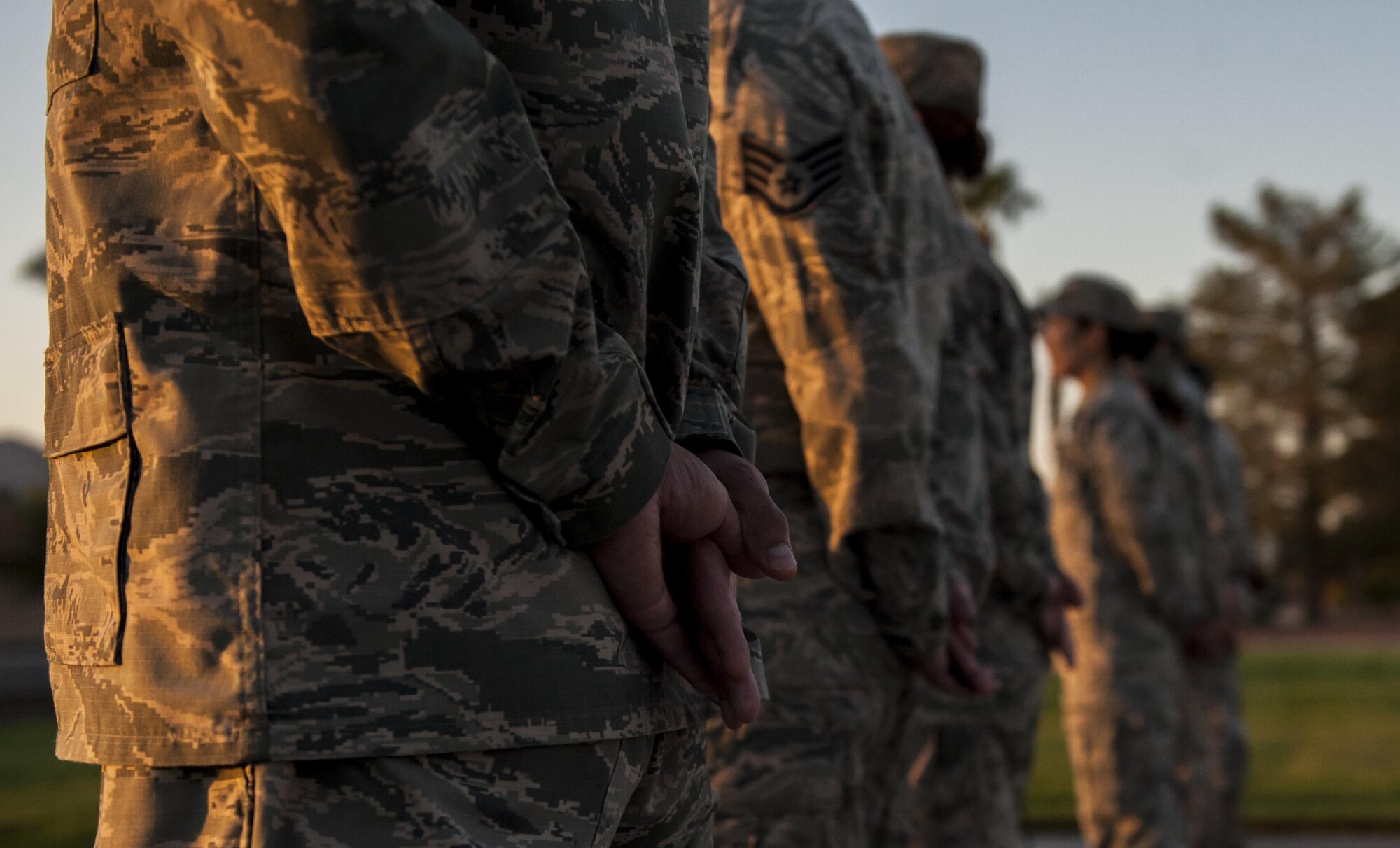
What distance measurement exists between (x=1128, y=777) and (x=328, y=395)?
235 inches

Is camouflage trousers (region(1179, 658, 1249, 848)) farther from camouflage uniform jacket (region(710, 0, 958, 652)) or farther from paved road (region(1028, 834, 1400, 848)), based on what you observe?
camouflage uniform jacket (region(710, 0, 958, 652))

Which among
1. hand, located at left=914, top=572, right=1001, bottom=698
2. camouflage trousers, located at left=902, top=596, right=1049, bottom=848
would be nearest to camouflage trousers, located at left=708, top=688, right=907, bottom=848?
hand, located at left=914, top=572, right=1001, bottom=698

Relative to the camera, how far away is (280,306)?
4.51ft

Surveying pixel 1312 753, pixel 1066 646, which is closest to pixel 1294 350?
pixel 1312 753

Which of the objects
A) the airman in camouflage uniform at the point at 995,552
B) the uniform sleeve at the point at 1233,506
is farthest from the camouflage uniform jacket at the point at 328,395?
the uniform sleeve at the point at 1233,506

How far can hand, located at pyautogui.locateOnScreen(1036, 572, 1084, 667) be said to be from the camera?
430 centimetres

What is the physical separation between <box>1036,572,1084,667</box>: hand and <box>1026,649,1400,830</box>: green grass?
498cm

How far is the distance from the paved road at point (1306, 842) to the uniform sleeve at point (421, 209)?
24.9ft

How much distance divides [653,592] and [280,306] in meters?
0.45

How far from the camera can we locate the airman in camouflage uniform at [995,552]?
13.0ft

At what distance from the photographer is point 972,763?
3.98 metres

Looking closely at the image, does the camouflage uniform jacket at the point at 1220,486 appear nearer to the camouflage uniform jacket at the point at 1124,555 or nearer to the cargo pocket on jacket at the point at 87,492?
the camouflage uniform jacket at the point at 1124,555

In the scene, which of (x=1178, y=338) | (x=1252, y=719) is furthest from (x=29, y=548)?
(x=1178, y=338)

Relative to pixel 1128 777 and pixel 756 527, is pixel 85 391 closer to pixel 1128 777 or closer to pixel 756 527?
pixel 756 527
